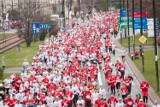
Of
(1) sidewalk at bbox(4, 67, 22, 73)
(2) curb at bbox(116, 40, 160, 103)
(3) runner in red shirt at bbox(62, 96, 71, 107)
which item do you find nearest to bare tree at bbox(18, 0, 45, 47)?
(2) curb at bbox(116, 40, 160, 103)

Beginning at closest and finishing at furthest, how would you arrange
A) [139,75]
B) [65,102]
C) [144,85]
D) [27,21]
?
[65,102], [144,85], [139,75], [27,21]

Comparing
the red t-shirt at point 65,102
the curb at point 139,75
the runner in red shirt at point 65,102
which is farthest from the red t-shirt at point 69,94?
the curb at point 139,75

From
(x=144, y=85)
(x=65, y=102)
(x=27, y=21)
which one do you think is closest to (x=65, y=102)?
(x=65, y=102)

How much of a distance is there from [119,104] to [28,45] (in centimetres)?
4695

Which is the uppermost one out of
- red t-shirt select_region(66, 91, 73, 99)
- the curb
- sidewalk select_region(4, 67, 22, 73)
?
red t-shirt select_region(66, 91, 73, 99)

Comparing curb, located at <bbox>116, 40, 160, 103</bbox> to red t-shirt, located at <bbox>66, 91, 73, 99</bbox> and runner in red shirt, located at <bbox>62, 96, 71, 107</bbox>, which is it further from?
Answer: runner in red shirt, located at <bbox>62, 96, 71, 107</bbox>

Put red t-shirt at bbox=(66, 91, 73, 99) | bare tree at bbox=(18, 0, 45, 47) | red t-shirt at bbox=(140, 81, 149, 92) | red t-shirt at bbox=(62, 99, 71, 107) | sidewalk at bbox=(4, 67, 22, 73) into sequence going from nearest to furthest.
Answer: red t-shirt at bbox=(62, 99, 71, 107)
red t-shirt at bbox=(66, 91, 73, 99)
red t-shirt at bbox=(140, 81, 149, 92)
sidewalk at bbox=(4, 67, 22, 73)
bare tree at bbox=(18, 0, 45, 47)

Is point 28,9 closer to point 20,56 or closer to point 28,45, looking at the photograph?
point 28,45

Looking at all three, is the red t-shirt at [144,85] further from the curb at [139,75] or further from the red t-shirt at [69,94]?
the red t-shirt at [69,94]

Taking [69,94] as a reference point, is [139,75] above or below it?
below

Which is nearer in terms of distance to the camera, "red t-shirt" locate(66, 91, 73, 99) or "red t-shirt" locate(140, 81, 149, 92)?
"red t-shirt" locate(66, 91, 73, 99)

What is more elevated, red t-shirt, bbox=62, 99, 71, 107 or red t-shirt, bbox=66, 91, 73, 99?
red t-shirt, bbox=66, 91, 73, 99

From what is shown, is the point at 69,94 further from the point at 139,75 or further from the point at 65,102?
the point at 139,75

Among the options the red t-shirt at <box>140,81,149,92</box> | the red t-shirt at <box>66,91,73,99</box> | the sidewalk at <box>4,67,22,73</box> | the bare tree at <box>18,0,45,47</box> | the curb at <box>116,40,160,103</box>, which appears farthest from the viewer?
the bare tree at <box>18,0,45,47</box>
